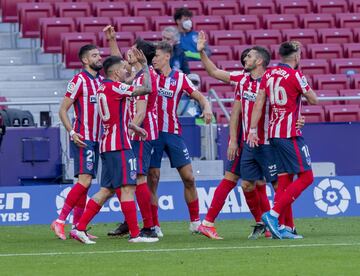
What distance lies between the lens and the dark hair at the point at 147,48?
13461 millimetres

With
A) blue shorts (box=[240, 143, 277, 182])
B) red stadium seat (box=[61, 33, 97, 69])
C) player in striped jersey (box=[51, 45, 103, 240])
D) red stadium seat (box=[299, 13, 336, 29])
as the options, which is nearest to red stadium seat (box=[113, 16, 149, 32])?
red stadium seat (box=[61, 33, 97, 69])

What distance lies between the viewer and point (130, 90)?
12766 mm

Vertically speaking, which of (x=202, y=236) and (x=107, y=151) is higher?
(x=107, y=151)

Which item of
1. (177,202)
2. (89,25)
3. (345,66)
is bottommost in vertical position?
(177,202)

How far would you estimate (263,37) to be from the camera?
22891mm

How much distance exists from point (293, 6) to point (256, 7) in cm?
74

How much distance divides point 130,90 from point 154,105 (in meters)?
1.20

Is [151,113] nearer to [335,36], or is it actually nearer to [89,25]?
[89,25]

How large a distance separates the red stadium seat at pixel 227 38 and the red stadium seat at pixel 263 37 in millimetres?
142

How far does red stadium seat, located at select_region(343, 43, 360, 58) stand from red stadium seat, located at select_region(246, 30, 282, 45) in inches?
47.3

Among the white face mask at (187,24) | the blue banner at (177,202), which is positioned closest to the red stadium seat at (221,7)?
the white face mask at (187,24)

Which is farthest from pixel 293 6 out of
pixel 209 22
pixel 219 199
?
pixel 219 199

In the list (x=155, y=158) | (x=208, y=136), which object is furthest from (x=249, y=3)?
(x=155, y=158)

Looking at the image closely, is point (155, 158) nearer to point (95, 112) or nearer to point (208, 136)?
point (95, 112)
